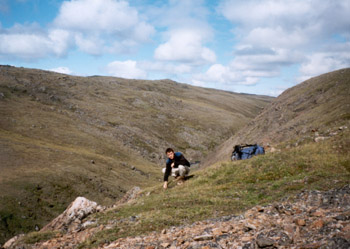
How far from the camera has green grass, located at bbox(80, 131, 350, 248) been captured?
44.2 ft

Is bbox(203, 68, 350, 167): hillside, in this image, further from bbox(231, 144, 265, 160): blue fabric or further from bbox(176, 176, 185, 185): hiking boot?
bbox(176, 176, 185, 185): hiking boot

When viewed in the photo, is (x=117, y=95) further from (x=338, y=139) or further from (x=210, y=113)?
(x=338, y=139)

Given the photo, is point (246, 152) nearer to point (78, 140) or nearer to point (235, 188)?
point (235, 188)

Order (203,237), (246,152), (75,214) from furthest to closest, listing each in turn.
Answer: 1. (246,152)
2. (75,214)
3. (203,237)

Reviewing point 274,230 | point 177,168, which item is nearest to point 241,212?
point 274,230

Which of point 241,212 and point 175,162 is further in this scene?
point 175,162

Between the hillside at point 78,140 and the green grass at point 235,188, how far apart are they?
2338cm

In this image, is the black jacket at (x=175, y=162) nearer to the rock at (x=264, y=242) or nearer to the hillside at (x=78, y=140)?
the rock at (x=264, y=242)

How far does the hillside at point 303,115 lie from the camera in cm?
3366

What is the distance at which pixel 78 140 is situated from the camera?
7269 centimetres

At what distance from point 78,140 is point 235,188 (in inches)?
2447

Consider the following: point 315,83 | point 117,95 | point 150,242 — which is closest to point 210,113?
point 117,95

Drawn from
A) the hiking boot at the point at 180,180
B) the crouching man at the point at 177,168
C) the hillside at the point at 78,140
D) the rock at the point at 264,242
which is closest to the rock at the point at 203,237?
the rock at the point at 264,242

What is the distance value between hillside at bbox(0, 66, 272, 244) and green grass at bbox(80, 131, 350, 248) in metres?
23.4
